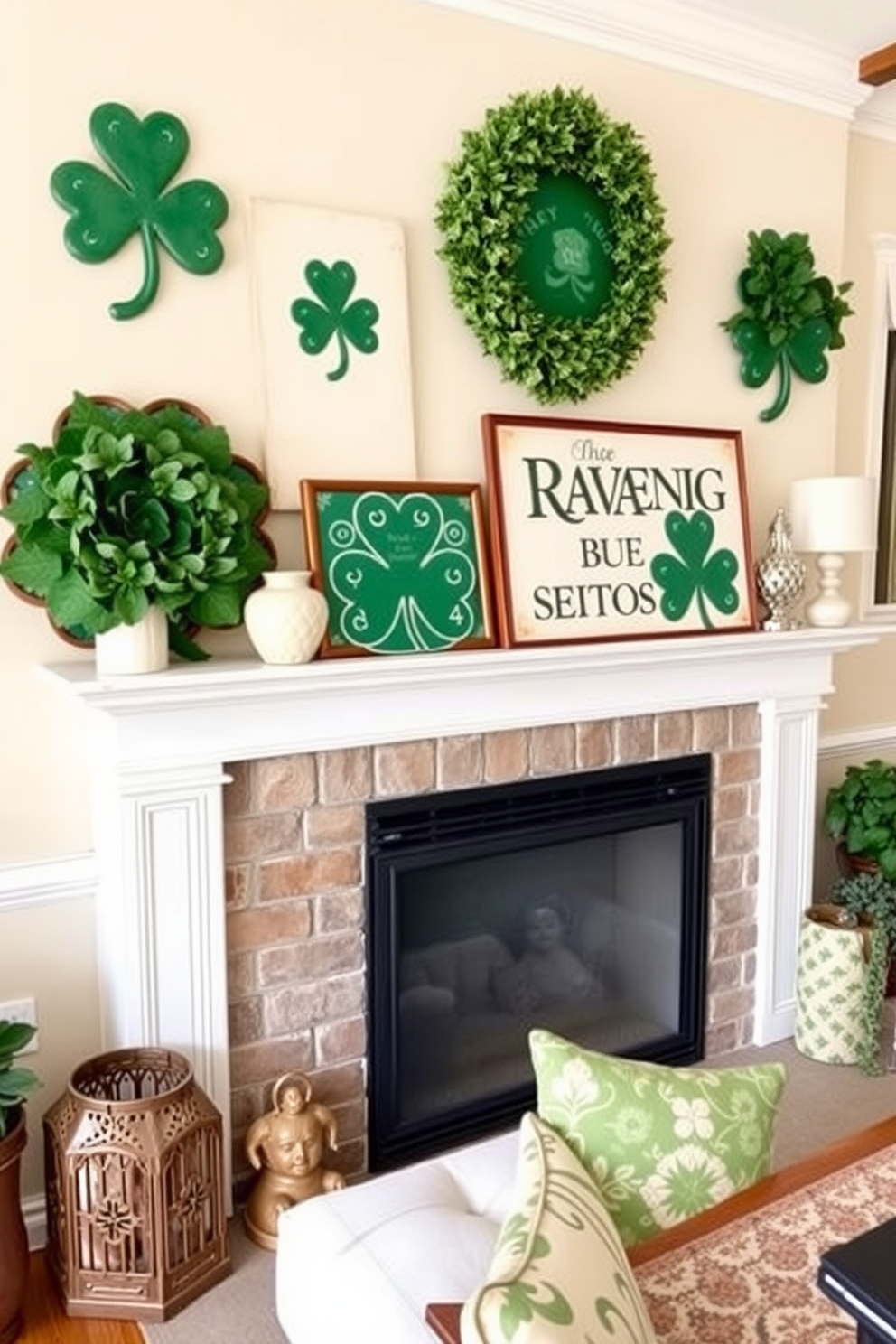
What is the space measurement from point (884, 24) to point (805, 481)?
120 centimetres

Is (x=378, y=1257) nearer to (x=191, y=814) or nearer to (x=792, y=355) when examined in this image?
(x=191, y=814)

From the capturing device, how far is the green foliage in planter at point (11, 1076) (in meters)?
1.97

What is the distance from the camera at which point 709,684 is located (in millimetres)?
2930

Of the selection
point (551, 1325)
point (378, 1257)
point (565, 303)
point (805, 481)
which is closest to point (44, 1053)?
point (378, 1257)

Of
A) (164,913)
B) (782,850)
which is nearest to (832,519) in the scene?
(782,850)

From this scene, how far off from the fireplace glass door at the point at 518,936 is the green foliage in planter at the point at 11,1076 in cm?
77

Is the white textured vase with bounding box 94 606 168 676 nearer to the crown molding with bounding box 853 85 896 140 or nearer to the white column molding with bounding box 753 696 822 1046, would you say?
the white column molding with bounding box 753 696 822 1046

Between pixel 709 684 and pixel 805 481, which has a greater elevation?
pixel 805 481

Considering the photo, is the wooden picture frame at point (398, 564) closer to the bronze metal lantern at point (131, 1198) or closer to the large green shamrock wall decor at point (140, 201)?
the large green shamrock wall decor at point (140, 201)

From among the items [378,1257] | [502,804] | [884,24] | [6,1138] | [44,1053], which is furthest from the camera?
[884,24]

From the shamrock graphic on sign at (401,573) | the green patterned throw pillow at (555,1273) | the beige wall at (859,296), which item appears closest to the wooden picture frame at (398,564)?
the shamrock graphic on sign at (401,573)

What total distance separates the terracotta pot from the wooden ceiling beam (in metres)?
3.35

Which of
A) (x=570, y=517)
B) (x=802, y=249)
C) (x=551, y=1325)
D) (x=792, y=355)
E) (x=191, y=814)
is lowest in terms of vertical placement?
(x=551, y=1325)

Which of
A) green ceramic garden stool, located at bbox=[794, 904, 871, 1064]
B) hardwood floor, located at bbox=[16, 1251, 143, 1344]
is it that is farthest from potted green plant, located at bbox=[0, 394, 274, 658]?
green ceramic garden stool, located at bbox=[794, 904, 871, 1064]
